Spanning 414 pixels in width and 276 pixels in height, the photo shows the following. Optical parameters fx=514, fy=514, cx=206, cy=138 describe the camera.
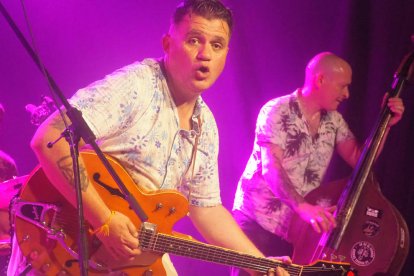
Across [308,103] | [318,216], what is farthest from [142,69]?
[308,103]

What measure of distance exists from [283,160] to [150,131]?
1.74m

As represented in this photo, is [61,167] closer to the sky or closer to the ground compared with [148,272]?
closer to the sky

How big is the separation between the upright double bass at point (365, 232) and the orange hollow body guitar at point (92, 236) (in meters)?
1.23

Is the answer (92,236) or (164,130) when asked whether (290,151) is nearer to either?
(164,130)

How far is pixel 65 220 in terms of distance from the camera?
2152mm

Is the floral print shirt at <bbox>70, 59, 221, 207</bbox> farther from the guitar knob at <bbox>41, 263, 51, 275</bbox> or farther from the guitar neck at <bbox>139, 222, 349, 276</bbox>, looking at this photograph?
the guitar knob at <bbox>41, 263, 51, 275</bbox>

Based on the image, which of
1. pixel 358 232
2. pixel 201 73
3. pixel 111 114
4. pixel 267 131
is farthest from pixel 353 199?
pixel 111 114

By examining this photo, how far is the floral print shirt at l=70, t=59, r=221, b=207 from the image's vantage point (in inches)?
84.1

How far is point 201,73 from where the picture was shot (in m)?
2.46

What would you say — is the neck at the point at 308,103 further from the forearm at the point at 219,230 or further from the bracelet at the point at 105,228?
the bracelet at the point at 105,228

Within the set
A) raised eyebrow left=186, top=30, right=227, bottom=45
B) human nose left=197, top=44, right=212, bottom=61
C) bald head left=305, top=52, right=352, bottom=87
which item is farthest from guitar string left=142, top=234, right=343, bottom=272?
bald head left=305, top=52, right=352, bottom=87

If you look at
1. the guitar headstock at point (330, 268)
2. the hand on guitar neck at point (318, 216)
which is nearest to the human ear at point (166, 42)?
the guitar headstock at point (330, 268)

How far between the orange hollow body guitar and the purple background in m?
2.14

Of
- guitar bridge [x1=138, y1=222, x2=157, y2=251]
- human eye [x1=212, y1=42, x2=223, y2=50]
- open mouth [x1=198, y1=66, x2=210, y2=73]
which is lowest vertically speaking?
guitar bridge [x1=138, y1=222, x2=157, y2=251]
